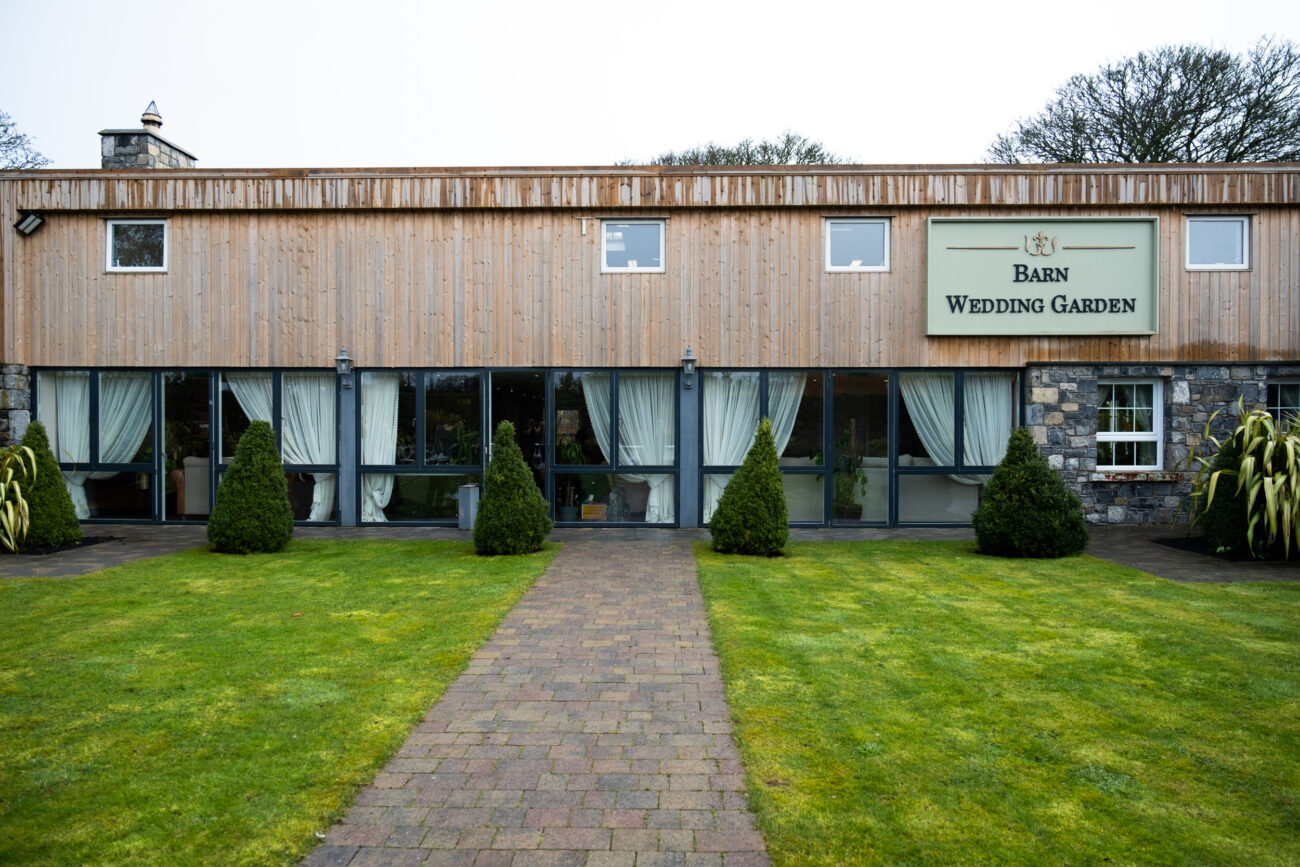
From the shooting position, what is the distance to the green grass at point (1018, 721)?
280cm

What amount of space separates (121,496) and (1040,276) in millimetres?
13242

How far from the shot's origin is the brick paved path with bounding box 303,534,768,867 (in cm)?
273

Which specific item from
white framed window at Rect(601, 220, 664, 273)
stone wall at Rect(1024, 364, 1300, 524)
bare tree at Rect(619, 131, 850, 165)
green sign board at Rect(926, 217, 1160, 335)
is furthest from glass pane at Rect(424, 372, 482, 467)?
bare tree at Rect(619, 131, 850, 165)

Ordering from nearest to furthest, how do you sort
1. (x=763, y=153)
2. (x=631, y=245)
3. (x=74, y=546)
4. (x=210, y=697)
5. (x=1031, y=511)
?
(x=210, y=697), (x=1031, y=511), (x=74, y=546), (x=631, y=245), (x=763, y=153)

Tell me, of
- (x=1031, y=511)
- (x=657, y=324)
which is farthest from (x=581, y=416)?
Answer: (x=1031, y=511)

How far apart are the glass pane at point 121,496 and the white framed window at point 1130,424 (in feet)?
44.0

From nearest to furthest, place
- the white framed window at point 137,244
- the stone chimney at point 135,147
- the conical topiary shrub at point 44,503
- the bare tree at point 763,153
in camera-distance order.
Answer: the conical topiary shrub at point 44,503, the white framed window at point 137,244, the stone chimney at point 135,147, the bare tree at point 763,153

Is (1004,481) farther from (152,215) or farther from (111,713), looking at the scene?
(152,215)

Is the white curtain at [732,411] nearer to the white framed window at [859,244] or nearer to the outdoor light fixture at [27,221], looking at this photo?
the white framed window at [859,244]

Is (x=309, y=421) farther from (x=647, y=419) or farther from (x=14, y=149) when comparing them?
(x=14, y=149)

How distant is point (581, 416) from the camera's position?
11.3 m

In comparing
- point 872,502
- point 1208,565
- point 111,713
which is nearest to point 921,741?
point 111,713

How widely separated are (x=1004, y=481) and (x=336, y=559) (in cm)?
714

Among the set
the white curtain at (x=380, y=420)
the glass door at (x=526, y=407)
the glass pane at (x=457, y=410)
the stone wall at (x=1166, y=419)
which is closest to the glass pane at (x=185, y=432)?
the white curtain at (x=380, y=420)
